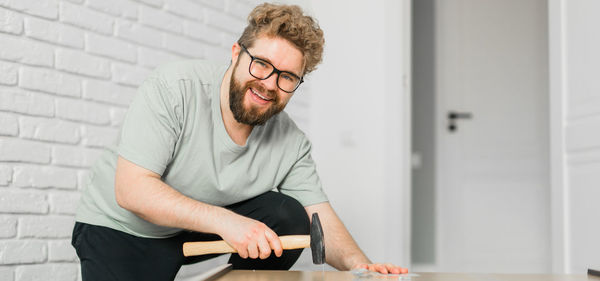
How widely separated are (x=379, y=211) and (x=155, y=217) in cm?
212

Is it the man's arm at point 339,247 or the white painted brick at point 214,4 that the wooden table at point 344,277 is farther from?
the white painted brick at point 214,4

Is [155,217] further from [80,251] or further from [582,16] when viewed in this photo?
[582,16]

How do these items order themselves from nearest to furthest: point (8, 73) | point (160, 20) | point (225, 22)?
point (8, 73)
point (160, 20)
point (225, 22)

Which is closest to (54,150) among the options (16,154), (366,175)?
(16,154)

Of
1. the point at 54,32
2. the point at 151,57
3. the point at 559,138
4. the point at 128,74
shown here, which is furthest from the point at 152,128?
the point at 559,138

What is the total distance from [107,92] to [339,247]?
3.85 ft

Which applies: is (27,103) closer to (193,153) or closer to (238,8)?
(193,153)

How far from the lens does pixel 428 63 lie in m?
4.46

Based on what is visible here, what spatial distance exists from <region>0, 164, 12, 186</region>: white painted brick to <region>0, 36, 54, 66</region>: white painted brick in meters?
0.35

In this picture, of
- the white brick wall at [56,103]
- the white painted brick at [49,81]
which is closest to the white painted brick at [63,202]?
the white brick wall at [56,103]

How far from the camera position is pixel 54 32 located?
2.11m

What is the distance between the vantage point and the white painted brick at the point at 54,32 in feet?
6.69

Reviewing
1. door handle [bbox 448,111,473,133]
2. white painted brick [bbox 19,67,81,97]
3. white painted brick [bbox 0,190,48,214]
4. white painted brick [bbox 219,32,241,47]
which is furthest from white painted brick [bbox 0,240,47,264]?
door handle [bbox 448,111,473,133]

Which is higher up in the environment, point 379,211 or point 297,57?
point 297,57
